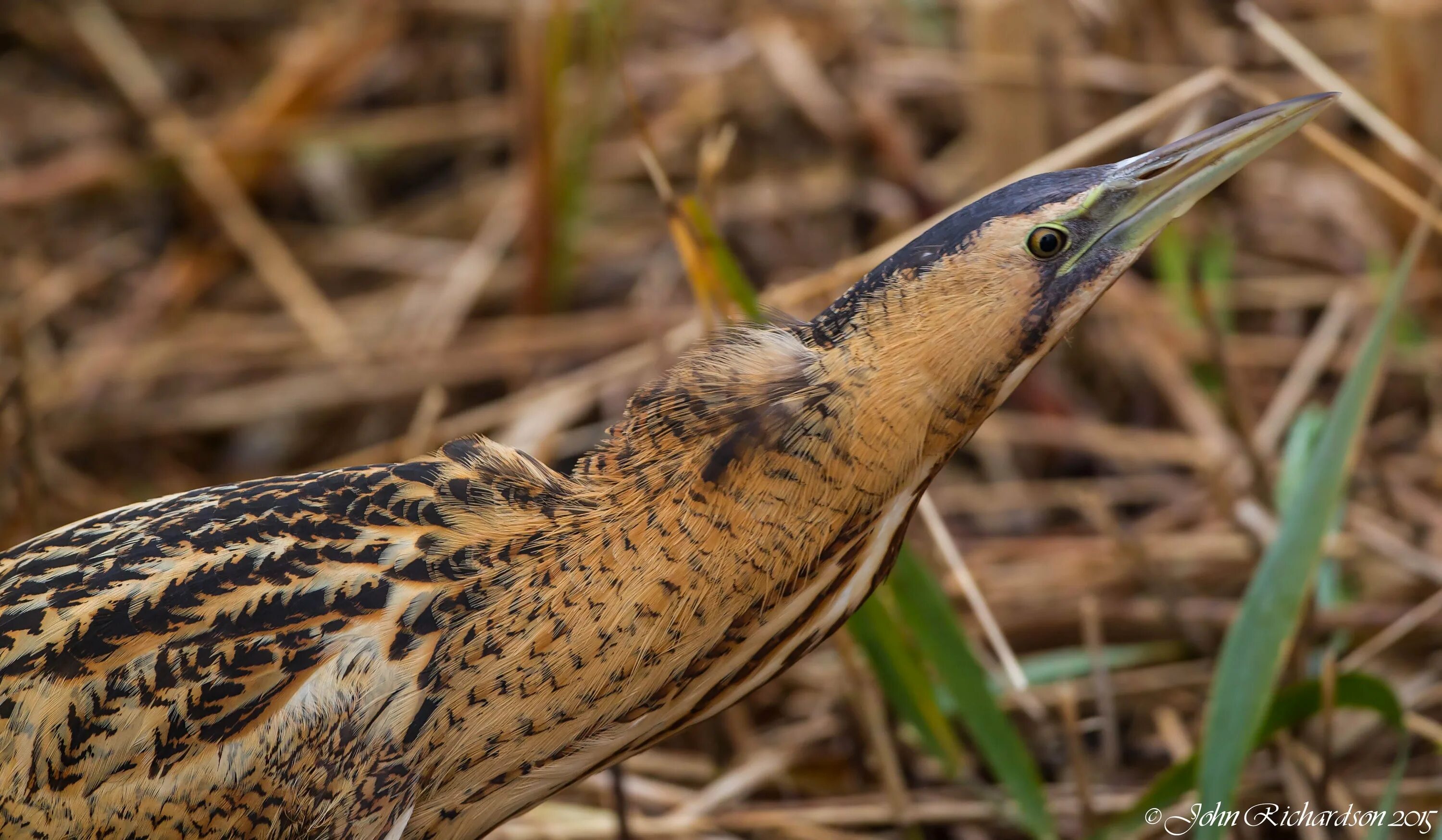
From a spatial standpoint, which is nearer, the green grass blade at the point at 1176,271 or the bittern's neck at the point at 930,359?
the bittern's neck at the point at 930,359

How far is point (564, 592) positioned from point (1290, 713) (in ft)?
2.80

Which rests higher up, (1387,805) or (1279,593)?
(1279,593)

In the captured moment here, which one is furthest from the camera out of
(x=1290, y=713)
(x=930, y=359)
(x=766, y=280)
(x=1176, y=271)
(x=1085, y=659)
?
(x=766, y=280)

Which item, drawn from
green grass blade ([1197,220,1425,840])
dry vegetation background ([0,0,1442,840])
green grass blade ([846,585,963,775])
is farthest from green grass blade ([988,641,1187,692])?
green grass blade ([1197,220,1425,840])

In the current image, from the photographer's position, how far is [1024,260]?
1146 millimetres

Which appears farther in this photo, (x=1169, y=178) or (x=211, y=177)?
(x=211, y=177)

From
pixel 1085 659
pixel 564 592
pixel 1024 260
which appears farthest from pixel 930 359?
pixel 1085 659

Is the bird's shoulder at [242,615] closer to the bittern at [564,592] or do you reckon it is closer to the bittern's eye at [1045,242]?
the bittern at [564,592]

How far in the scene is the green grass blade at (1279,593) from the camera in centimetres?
148

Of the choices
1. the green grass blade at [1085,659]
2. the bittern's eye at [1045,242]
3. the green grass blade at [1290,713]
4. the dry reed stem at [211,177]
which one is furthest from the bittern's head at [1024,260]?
the dry reed stem at [211,177]

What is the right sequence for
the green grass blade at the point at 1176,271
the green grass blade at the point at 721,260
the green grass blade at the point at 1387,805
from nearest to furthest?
the green grass blade at the point at 1387,805 → the green grass blade at the point at 721,260 → the green grass blade at the point at 1176,271

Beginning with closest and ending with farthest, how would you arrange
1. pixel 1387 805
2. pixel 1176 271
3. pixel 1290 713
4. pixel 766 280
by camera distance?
pixel 1387 805, pixel 1290 713, pixel 1176 271, pixel 766 280

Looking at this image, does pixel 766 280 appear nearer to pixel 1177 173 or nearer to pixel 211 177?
pixel 211 177

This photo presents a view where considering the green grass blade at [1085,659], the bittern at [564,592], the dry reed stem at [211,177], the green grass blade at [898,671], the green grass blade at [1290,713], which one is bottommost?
the green grass blade at [1290,713]
